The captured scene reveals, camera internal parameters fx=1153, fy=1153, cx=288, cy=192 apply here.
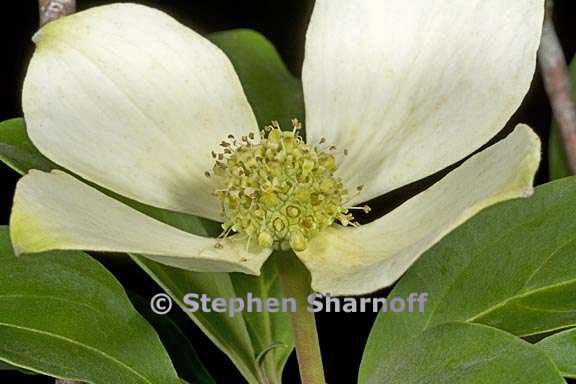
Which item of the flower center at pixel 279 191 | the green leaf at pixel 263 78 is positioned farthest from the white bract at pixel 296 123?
the green leaf at pixel 263 78

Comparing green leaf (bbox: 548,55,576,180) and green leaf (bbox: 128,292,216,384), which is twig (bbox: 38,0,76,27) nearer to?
green leaf (bbox: 128,292,216,384)

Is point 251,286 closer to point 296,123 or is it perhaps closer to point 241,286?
point 241,286

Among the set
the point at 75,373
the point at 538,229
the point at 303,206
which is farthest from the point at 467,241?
the point at 75,373

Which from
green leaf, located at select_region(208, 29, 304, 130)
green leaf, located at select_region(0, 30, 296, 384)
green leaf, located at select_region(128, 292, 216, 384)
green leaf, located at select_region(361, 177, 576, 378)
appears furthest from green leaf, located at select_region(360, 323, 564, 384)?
green leaf, located at select_region(208, 29, 304, 130)

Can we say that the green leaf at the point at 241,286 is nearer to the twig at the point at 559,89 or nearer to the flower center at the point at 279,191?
the flower center at the point at 279,191

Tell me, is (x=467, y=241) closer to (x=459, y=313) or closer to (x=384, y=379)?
(x=459, y=313)
